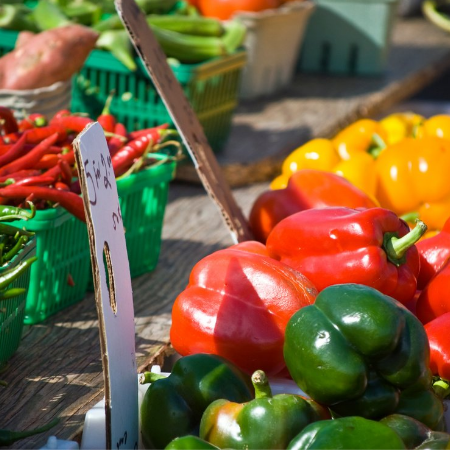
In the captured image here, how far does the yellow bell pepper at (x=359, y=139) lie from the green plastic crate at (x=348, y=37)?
67.0 inches

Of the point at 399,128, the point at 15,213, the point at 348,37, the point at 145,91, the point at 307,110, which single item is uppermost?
the point at 15,213

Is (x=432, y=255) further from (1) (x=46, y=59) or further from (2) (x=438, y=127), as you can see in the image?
(1) (x=46, y=59)

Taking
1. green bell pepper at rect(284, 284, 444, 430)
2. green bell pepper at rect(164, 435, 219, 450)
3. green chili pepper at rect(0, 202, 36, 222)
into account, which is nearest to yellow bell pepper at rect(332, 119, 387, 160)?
green chili pepper at rect(0, 202, 36, 222)

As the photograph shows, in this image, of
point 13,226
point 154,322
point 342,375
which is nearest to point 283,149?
point 154,322

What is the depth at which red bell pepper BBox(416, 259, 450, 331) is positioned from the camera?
4.84 ft

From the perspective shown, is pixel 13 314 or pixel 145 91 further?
pixel 145 91

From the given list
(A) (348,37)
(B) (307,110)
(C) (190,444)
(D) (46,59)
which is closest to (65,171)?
(D) (46,59)

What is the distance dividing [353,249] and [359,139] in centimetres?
85

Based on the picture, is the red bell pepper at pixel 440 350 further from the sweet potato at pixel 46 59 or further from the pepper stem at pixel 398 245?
the sweet potato at pixel 46 59

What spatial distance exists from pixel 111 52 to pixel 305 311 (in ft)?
5.98

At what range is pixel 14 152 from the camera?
1899 mm

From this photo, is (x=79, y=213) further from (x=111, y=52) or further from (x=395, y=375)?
(x=111, y=52)

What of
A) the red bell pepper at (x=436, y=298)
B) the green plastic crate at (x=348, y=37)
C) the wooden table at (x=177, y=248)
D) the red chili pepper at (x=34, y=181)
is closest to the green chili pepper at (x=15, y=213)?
the red chili pepper at (x=34, y=181)

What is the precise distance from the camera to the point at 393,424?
1078mm
